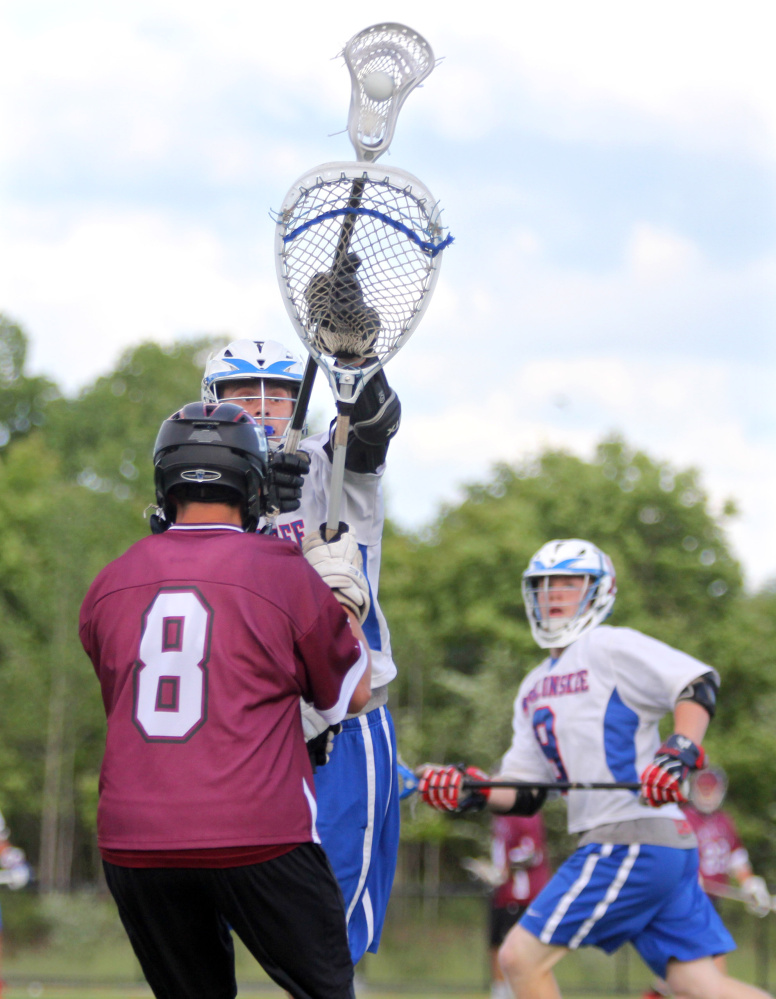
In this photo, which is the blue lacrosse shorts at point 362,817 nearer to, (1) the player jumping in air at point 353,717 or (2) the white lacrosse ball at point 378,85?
(1) the player jumping in air at point 353,717

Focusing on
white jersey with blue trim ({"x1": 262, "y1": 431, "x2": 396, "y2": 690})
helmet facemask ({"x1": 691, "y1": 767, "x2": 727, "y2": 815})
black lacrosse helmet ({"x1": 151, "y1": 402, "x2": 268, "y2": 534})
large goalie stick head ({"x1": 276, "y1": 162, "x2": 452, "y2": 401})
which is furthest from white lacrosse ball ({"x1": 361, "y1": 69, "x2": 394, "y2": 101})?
helmet facemask ({"x1": 691, "y1": 767, "x2": 727, "y2": 815})

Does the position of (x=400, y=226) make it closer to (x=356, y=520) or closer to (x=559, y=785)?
(x=356, y=520)

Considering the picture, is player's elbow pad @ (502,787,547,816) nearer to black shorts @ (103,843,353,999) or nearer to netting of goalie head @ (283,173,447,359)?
black shorts @ (103,843,353,999)

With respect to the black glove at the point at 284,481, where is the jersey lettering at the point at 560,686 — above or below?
below

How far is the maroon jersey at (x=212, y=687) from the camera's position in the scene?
2.52 metres

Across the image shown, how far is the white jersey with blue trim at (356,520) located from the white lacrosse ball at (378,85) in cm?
113

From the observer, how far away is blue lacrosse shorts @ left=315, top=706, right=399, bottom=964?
3.64 metres

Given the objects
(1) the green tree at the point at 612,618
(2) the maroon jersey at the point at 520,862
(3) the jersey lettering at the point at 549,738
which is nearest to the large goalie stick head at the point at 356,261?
(3) the jersey lettering at the point at 549,738

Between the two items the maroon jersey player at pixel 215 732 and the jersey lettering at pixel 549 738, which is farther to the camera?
the jersey lettering at pixel 549 738

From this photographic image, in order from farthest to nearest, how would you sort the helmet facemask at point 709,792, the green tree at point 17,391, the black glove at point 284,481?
the green tree at point 17,391 < the helmet facemask at point 709,792 < the black glove at point 284,481

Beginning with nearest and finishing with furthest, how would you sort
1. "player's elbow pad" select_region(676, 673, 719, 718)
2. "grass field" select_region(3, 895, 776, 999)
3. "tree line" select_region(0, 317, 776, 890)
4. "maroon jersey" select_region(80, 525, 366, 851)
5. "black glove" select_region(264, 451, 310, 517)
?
"maroon jersey" select_region(80, 525, 366, 851), "black glove" select_region(264, 451, 310, 517), "player's elbow pad" select_region(676, 673, 719, 718), "grass field" select_region(3, 895, 776, 999), "tree line" select_region(0, 317, 776, 890)

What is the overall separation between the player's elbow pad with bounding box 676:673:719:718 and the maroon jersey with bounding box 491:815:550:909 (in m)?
6.50

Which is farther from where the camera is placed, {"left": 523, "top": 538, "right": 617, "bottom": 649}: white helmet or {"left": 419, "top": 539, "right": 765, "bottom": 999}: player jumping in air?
{"left": 523, "top": 538, "right": 617, "bottom": 649}: white helmet

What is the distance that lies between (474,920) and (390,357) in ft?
43.1
